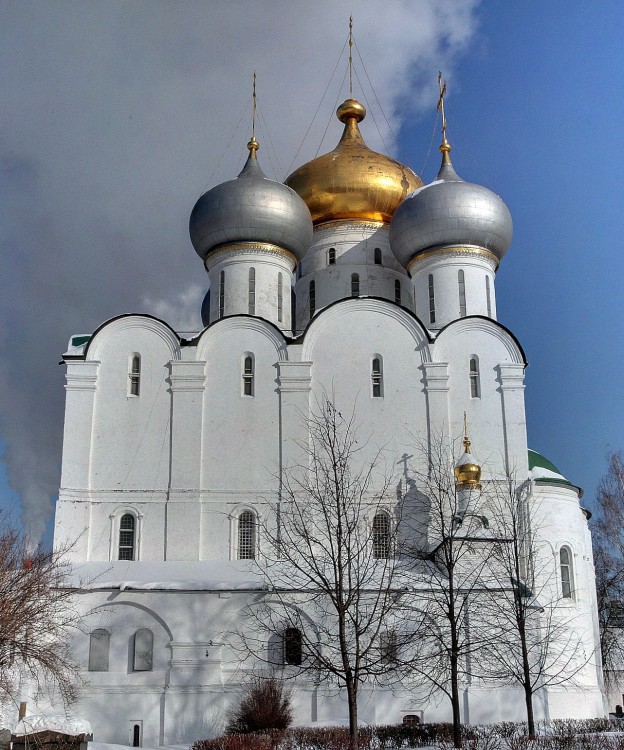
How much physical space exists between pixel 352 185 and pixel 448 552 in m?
13.5

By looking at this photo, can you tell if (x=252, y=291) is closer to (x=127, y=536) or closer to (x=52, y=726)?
(x=127, y=536)

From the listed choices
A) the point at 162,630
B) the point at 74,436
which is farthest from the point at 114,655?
the point at 74,436

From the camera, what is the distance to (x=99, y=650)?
59.2 ft

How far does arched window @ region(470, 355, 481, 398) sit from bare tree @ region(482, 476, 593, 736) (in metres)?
2.03

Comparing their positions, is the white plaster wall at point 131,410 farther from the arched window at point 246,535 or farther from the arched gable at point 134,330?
the arched window at point 246,535

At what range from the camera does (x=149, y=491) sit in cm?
2042

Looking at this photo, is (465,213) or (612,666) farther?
(612,666)

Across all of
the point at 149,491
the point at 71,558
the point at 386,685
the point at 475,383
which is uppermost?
the point at 475,383

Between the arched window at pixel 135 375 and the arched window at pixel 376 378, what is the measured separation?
4988 mm

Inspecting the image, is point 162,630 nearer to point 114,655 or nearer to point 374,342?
point 114,655

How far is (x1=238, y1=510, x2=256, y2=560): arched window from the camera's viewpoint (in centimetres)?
2025

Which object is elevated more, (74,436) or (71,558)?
(74,436)

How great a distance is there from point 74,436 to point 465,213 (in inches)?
408

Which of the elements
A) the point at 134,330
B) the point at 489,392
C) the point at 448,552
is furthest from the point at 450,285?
the point at 448,552
